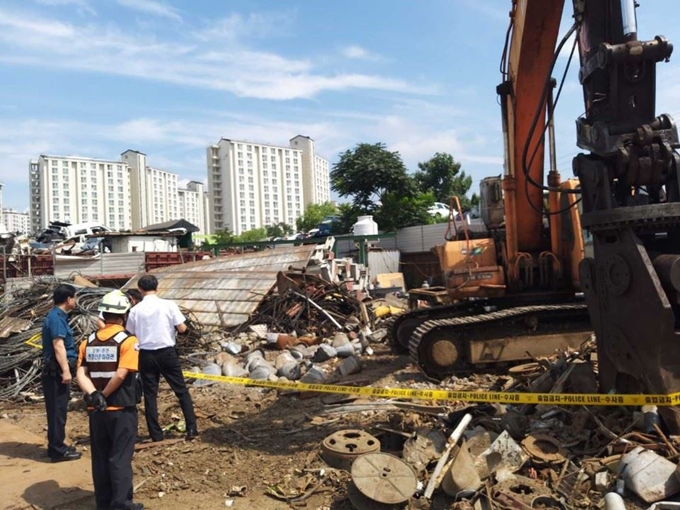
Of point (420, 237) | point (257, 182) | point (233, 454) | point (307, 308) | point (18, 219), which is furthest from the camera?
point (18, 219)

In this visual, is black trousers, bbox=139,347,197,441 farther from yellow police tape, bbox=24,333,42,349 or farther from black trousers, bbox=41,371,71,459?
yellow police tape, bbox=24,333,42,349

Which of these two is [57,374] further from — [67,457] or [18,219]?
[18,219]

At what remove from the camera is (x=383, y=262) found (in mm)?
25328

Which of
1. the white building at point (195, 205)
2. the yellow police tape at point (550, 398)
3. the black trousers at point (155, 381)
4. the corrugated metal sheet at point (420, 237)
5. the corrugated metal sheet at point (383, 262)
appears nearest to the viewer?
the yellow police tape at point (550, 398)

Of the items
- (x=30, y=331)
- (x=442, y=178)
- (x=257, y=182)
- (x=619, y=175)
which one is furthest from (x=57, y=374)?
(x=257, y=182)

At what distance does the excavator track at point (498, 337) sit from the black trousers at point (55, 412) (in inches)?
162

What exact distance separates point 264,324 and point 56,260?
15.0 metres

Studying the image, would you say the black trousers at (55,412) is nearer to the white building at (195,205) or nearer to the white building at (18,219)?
the white building at (195,205)

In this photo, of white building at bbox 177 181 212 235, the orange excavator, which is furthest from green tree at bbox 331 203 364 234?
white building at bbox 177 181 212 235

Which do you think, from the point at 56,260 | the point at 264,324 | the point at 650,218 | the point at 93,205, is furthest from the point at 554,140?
the point at 93,205

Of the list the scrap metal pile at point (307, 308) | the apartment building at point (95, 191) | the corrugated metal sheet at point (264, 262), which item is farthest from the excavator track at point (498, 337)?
the apartment building at point (95, 191)

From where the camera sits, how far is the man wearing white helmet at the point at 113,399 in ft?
13.1

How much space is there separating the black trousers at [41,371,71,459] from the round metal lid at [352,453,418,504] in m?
3.29

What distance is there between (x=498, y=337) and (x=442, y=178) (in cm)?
4181
